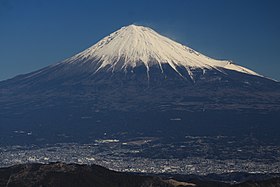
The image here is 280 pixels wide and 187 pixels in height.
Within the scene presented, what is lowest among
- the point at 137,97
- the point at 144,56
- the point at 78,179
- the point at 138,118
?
the point at 78,179

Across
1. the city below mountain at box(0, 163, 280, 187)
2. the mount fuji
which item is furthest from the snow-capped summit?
the city below mountain at box(0, 163, 280, 187)

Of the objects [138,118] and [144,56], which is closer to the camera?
[138,118]

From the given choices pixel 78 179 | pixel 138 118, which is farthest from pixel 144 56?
pixel 78 179

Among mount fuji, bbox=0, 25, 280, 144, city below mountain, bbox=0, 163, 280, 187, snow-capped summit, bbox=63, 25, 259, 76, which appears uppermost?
snow-capped summit, bbox=63, 25, 259, 76

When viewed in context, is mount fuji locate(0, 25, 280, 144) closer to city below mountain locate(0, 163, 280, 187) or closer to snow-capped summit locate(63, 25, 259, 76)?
snow-capped summit locate(63, 25, 259, 76)

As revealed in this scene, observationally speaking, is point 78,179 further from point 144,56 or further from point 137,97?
point 144,56

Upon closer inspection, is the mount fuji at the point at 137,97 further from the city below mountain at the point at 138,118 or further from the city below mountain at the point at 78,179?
the city below mountain at the point at 78,179
